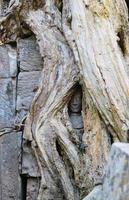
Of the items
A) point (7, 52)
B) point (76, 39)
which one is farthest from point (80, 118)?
point (7, 52)

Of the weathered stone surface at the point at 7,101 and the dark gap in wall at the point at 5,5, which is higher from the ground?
the dark gap in wall at the point at 5,5

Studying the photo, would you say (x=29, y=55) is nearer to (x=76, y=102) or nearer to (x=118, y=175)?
(x=76, y=102)

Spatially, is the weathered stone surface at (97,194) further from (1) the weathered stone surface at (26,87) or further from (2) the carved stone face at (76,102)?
(1) the weathered stone surface at (26,87)

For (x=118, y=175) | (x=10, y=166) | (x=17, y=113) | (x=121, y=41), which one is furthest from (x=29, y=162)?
(x=118, y=175)

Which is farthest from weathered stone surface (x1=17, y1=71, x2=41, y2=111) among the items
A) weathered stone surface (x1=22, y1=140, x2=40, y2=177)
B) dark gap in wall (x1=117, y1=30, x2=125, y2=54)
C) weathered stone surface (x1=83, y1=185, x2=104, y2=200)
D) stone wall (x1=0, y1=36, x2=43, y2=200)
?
weathered stone surface (x1=83, y1=185, x2=104, y2=200)

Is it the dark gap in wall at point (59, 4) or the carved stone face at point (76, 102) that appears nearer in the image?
the carved stone face at point (76, 102)

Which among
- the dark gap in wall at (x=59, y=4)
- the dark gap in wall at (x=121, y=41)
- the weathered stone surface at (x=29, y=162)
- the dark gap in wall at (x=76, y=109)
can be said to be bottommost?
the weathered stone surface at (x=29, y=162)

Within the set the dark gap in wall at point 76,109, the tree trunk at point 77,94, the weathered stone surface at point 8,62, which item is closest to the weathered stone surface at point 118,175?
the tree trunk at point 77,94
